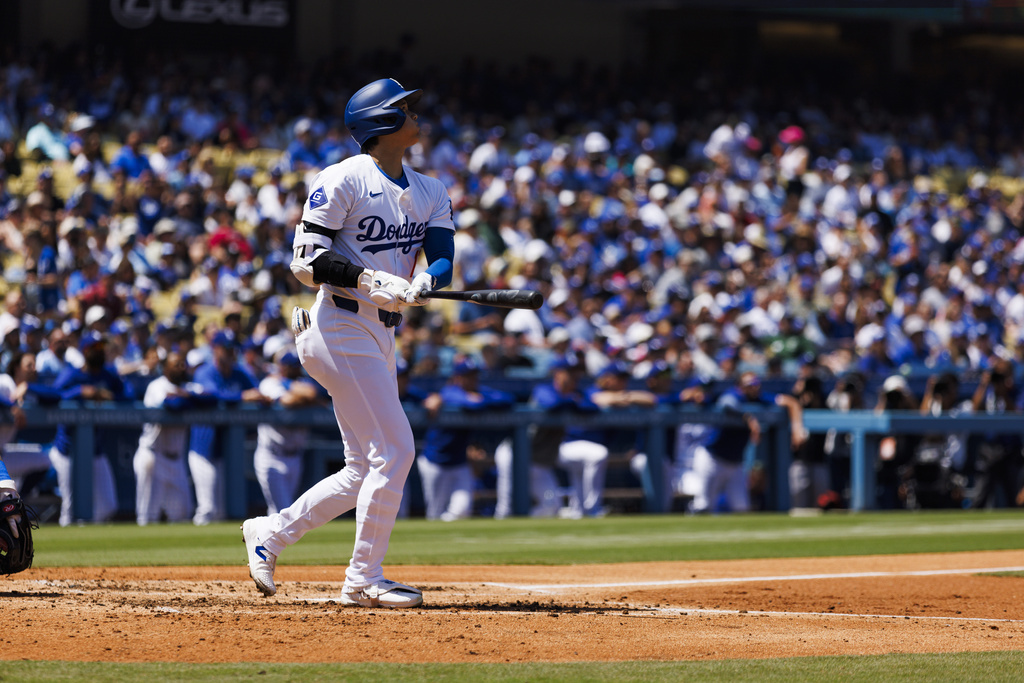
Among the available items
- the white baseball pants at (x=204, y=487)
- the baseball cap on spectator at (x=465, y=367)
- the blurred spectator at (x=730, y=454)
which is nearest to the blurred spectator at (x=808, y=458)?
the blurred spectator at (x=730, y=454)

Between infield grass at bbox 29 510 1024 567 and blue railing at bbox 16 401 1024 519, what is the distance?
0.52m

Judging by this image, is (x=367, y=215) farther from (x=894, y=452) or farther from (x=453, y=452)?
(x=894, y=452)

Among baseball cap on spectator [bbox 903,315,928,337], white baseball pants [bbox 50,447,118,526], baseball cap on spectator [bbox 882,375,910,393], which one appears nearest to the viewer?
white baseball pants [bbox 50,447,118,526]

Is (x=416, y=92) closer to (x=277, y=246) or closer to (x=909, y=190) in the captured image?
(x=277, y=246)

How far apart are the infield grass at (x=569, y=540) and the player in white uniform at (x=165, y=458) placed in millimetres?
347

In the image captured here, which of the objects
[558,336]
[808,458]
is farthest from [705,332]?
[558,336]

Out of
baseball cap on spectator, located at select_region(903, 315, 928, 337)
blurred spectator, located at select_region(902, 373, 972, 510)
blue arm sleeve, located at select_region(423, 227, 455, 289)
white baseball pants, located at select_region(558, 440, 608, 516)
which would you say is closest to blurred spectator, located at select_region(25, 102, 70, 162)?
white baseball pants, located at select_region(558, 440, 608, 516)

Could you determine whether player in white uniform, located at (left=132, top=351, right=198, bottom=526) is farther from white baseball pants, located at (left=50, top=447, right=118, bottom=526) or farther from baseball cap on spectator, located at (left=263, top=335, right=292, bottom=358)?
baseball cap on spectator, located at (left=263, top=335, right=292, bottom=358)

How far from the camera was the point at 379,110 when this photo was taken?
541 cm

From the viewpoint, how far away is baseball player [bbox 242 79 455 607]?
5227mm

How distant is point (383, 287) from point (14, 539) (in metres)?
1.81

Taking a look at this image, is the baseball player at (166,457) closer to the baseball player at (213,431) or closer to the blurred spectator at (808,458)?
the baseball player at (213,431)

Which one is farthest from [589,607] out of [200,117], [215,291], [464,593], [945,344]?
[200,117]

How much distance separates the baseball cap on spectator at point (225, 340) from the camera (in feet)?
39.5
